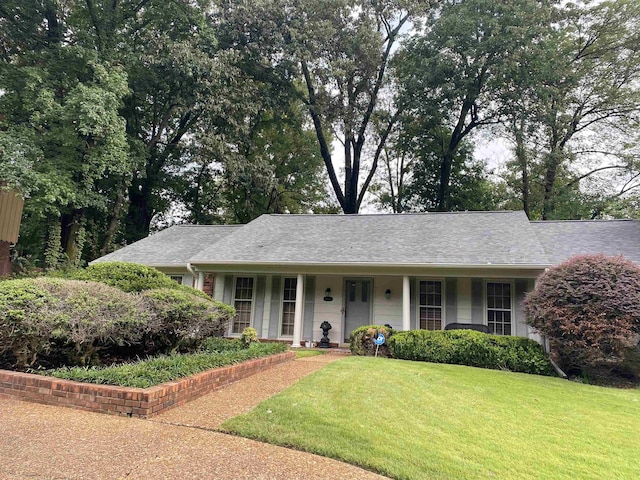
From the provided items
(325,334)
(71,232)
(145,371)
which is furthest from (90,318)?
(71,232)

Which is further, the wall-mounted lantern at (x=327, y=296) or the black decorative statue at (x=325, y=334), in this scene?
the wall-mounted lantern at (x=327, y=296)

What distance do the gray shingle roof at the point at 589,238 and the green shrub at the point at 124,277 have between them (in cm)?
974

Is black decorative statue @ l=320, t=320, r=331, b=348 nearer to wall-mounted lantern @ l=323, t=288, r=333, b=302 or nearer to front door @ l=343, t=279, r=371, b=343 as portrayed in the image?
front door @ l=343, t=279, r=371, b=343

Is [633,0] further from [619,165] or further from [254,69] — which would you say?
[254,69]

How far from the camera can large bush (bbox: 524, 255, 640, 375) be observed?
25.2 ft

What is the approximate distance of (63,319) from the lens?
5191 millimetres

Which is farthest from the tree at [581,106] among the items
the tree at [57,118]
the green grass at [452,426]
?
the tree at [57,118]

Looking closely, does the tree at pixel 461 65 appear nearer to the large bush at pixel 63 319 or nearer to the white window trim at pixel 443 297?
the white window trim at pixel 443 297

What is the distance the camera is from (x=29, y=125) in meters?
15.4

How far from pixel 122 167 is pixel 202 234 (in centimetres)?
432

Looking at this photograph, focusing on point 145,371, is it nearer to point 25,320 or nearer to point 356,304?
point 25,320

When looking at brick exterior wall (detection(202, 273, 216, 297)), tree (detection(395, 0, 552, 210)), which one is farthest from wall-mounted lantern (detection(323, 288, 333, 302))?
tree (detection(395, 0, 552, 210))

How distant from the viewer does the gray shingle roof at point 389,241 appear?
35.1 feet

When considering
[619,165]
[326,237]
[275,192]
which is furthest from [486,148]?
[326,237]
